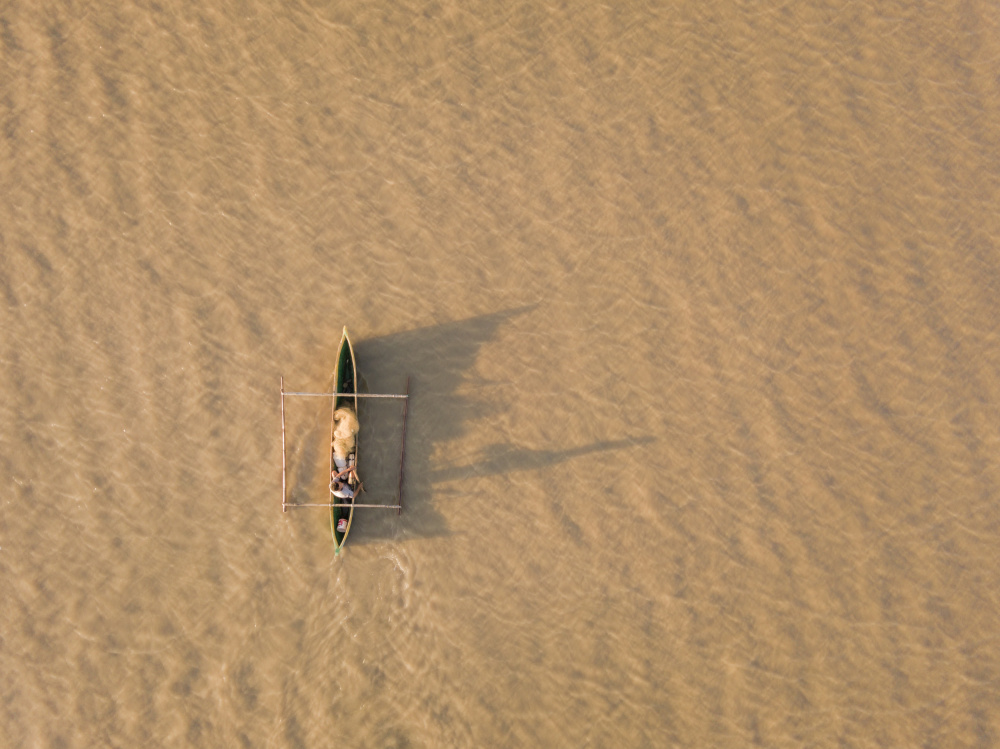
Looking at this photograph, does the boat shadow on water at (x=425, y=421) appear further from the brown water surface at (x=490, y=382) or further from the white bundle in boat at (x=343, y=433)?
the white bundle in boat at (x=343, y=433)

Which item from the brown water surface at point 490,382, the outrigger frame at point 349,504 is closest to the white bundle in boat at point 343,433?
the outrigger frame at point 349,504

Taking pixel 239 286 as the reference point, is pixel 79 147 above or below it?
above

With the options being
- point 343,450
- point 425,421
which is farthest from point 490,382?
point 343,450

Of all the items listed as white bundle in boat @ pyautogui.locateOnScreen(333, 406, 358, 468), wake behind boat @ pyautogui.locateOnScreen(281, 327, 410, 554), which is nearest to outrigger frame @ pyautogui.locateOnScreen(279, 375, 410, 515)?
wake behind boat @ pyautogui.locateOnScreen(281, 327, 410, 554)

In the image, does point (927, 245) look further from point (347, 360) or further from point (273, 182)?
point (273, 182)

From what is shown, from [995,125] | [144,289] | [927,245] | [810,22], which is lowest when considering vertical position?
[144,289]

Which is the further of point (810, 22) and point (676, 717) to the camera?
point (810, 22)

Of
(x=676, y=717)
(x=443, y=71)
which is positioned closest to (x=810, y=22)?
(x=443, y=71)

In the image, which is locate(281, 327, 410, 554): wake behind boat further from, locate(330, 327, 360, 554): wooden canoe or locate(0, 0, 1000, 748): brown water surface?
locate(0, 0, 1000, 748): brown water surface
